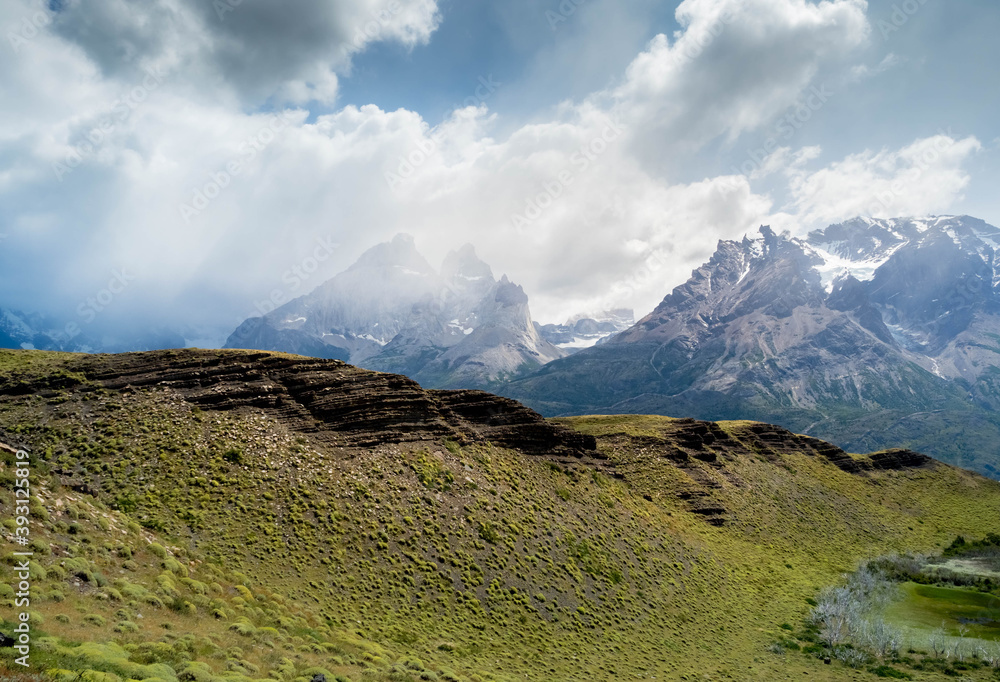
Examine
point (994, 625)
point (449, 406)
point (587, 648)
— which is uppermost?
point (449, 406)

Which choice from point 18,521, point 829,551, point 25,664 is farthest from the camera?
point 829,551

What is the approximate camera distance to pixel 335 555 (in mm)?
41406

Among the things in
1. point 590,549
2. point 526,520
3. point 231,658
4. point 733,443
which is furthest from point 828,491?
point 231,658

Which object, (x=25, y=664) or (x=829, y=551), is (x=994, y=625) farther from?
(x=25, y=664)

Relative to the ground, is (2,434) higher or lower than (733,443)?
higher

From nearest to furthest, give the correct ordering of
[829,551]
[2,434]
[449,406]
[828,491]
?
[2,434] < [449,406] < [829,551] < [828,491]

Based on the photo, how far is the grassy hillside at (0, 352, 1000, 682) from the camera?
2652 centimetres

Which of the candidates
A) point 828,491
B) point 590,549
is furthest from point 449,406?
point 828,491

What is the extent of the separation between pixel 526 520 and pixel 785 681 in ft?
90.9

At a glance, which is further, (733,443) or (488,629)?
(733,443)

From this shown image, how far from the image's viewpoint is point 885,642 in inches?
1955

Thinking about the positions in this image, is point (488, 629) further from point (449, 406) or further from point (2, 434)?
point (2, 434)

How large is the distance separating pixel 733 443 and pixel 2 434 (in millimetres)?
121669

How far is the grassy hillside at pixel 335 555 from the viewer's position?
87.0 feet
